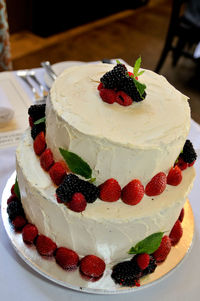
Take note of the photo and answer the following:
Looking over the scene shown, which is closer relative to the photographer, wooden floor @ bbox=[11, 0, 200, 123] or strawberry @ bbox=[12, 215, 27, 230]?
strawberry @ bbox=[12, 215, 27, 230]

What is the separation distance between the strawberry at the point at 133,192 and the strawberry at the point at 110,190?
24 mm

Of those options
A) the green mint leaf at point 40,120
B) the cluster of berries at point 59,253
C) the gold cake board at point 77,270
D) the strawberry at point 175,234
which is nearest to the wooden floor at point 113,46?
the strawberry at point 175,234

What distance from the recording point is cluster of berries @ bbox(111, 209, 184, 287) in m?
1.24

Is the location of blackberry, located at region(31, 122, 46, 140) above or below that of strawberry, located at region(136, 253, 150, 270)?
above

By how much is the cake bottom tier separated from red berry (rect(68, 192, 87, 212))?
27 millimetres

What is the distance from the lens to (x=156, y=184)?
1.18 m

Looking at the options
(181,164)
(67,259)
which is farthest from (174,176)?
(67,259)

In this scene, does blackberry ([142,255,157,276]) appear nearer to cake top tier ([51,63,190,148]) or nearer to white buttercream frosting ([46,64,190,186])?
white buttercream frosting ([46,64,190,186])

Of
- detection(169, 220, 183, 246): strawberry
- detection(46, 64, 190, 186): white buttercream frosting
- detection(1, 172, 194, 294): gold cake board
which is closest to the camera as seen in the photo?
detection(46, 64, 190, 186): white buttercream frosting

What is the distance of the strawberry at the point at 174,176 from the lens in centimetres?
126

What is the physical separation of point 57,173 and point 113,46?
3739 mm

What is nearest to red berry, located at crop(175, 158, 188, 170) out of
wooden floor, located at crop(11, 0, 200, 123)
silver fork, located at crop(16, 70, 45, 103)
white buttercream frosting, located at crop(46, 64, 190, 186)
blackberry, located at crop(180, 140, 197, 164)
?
blackberry, located at crop(180, 140, 197, 164)

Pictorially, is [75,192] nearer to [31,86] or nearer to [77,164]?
[77,164]

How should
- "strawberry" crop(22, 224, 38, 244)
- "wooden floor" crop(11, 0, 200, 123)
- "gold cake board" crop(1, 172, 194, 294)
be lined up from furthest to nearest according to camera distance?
"wooden floor" crop(11, 0, 200, 123), "strawberry" crop(22, 224, 38, 244), "gold cake board" crop(1, 172, 194, 294)
